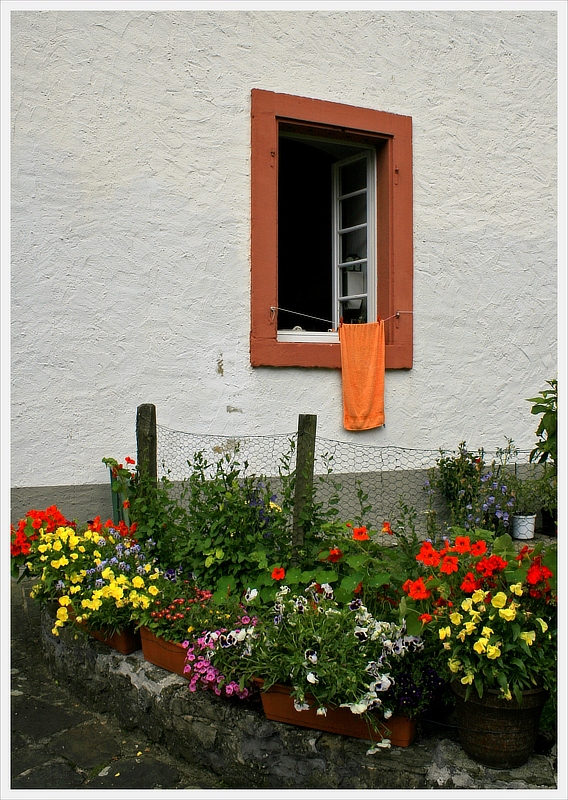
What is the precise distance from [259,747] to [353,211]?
4.40 meters

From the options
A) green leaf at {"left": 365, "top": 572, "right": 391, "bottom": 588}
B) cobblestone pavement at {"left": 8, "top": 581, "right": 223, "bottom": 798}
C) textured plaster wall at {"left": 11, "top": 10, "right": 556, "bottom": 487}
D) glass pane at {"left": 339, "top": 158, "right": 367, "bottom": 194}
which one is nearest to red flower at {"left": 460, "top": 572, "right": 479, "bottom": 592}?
green leaf at {"left": 365, "top": 572, "right": 391, "bottom": 588}

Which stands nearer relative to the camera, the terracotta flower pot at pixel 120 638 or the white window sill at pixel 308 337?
the terracotta flower pot at pixel 120 638

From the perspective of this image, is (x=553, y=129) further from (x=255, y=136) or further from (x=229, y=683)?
(x=229, y=683)

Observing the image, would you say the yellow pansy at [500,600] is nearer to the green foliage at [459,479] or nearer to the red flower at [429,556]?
the red flower at [429,556]

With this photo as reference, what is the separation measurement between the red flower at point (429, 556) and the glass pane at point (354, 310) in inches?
132

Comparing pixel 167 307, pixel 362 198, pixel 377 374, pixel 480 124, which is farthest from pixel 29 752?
pixel 480 124

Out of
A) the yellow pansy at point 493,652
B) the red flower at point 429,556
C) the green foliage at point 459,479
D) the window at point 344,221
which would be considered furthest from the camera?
the green foliage at point 459,479

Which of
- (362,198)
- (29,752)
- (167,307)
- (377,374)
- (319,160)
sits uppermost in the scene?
(319,160)

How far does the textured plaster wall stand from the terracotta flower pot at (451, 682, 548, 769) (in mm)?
2937

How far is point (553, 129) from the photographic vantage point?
21.5 ft

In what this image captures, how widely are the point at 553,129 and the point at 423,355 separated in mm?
2353

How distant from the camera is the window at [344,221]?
5.36 meters

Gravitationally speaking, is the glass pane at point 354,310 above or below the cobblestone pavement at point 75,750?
above

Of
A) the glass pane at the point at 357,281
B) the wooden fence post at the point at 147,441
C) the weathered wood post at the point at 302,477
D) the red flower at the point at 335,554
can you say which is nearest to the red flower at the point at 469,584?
the red flower at the point at 335,554
